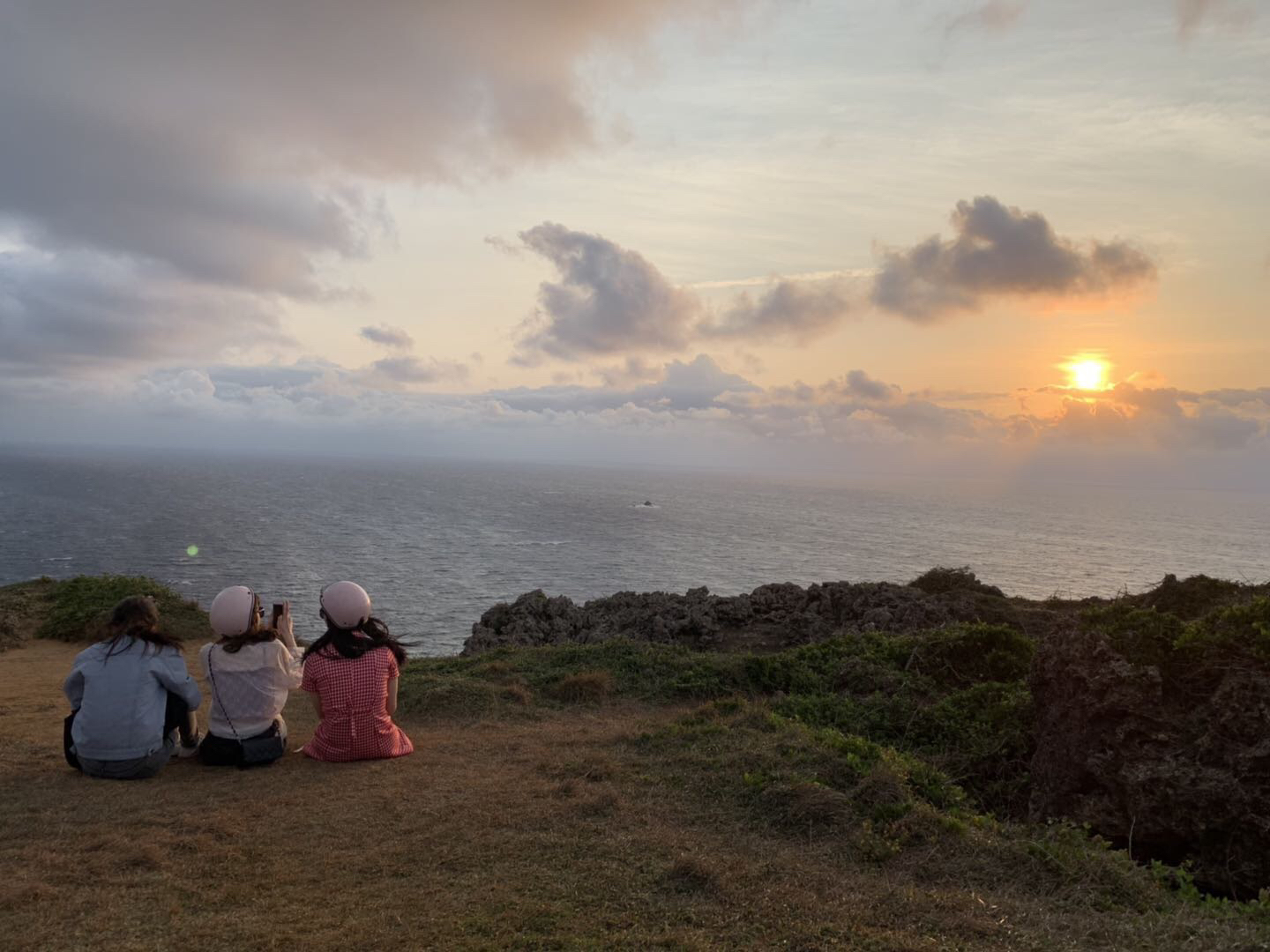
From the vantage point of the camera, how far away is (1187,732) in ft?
24.7

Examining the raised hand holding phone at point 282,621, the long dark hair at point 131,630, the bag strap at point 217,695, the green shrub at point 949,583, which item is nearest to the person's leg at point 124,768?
the bag strap at point 217,695

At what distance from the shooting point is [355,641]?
8.11 metres

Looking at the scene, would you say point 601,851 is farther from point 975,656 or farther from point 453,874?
point 975,656

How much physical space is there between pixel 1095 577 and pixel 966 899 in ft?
215

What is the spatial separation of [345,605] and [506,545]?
2380 inches

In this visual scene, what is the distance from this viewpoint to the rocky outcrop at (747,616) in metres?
17.8

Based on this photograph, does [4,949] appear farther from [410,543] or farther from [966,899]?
[410,543]

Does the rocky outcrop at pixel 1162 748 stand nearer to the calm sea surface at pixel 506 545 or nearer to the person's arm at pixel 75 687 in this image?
the person's arm at pixel 75 687

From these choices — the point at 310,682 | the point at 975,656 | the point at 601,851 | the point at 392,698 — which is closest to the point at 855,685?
the point at 975,656

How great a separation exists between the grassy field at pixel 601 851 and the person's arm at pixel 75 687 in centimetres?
77

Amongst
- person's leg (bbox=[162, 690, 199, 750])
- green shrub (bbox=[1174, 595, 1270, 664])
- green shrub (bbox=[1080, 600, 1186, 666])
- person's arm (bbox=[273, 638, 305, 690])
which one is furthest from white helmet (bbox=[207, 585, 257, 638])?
green shrub (bbox=[1174, 595, 1270, 664])

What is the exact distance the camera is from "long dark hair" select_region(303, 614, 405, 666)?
804 cm

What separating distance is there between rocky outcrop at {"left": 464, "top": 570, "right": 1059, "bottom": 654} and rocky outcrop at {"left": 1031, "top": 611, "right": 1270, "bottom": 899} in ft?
28.3

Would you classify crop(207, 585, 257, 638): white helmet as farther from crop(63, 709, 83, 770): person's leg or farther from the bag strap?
crop(63, 709, 83, 770): person's leg
